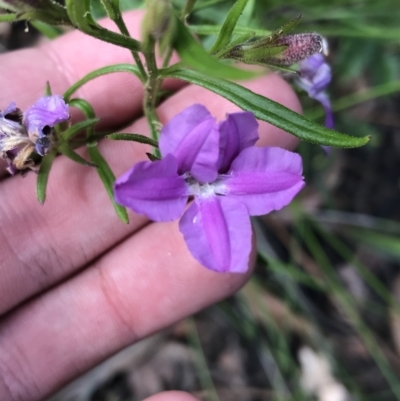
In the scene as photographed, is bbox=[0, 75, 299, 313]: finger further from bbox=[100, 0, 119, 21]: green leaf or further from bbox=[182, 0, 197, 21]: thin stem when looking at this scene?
bbox=[100, 0, 119, 21]: green leaf

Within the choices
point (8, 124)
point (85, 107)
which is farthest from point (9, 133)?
point (85, 107)

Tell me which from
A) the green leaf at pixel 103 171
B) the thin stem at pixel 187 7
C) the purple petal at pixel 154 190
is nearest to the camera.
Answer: the purple petal at pixel 154 190

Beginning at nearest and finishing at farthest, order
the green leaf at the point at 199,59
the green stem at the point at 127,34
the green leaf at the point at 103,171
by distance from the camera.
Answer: the green leaf at the point at 199,59, the green stem at the point at 127,34, the green leaf at the point at 103,171

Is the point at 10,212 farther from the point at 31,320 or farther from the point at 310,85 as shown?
the point at 310,85

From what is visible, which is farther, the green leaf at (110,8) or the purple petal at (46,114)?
the purple petal at (46,114)

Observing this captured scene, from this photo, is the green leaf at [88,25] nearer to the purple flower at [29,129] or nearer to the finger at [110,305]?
the purple flower at [29,129]

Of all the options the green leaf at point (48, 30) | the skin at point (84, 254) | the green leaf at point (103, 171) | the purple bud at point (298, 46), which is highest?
the green leaf at point (48, 30)

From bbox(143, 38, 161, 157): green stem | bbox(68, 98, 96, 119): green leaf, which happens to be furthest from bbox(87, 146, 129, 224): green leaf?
bbox(143, 38, 161, 157): green stem

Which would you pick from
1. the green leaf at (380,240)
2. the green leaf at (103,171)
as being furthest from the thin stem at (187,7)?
the green leaf at (380,240)
